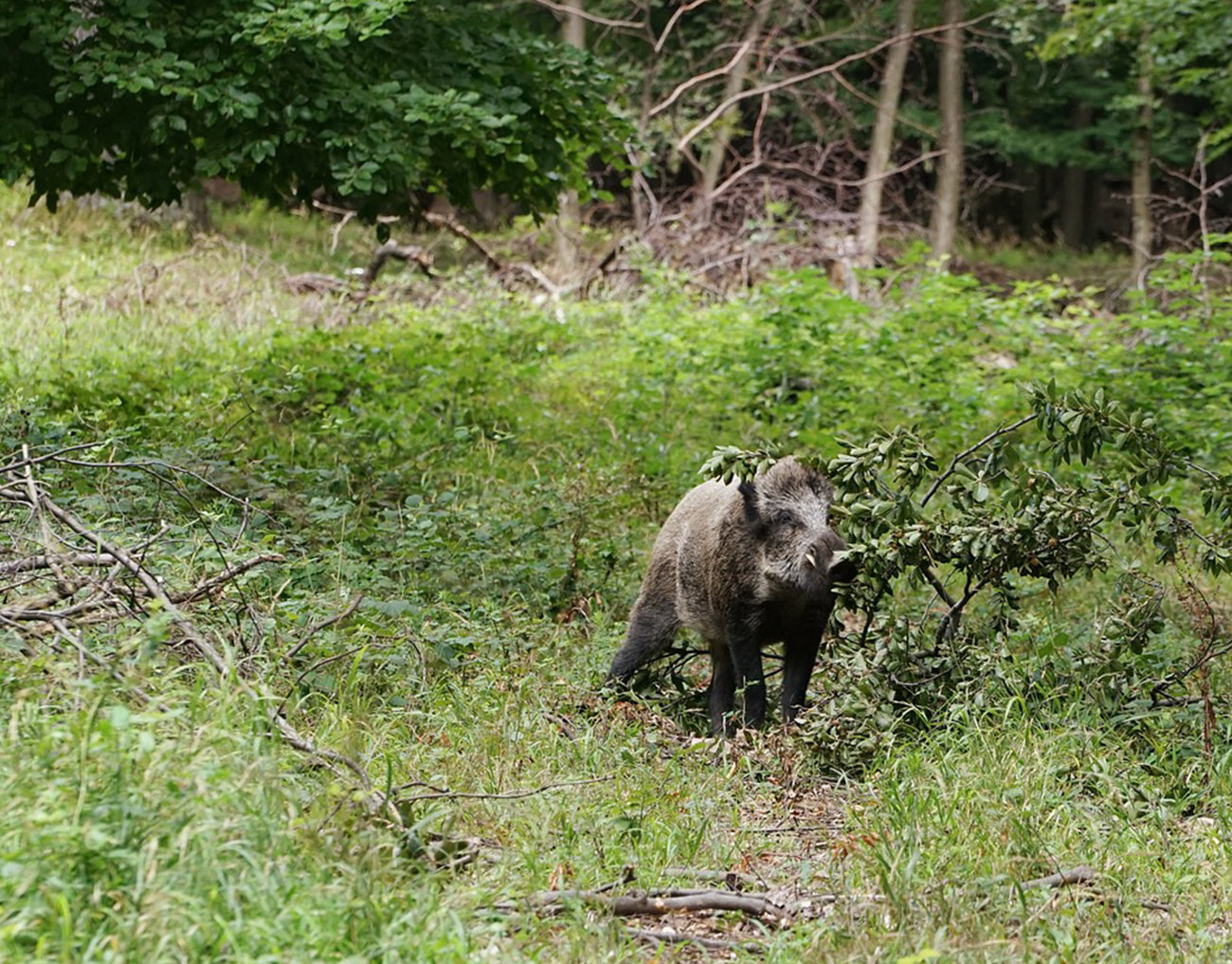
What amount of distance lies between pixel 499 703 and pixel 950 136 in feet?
60.1

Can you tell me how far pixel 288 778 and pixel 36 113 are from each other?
5.59m

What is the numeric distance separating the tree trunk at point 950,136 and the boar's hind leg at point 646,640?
16.4 metres

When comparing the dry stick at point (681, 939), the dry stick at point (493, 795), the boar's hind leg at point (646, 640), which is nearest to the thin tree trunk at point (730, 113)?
the boar's hind leg at point (646, 640)

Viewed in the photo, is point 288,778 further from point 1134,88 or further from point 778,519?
point 1134,88

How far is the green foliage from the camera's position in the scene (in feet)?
26.5

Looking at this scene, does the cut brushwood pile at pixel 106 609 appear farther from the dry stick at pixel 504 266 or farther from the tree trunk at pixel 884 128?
the tree trunk at pixel 884 128

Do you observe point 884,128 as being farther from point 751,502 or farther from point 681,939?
point 681,939

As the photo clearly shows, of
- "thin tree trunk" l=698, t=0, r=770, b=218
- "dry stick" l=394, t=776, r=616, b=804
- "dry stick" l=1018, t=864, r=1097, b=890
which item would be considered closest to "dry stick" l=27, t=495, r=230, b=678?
"dry stick" l=394, t=776, r=616, b=804

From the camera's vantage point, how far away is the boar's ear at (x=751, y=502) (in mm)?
6495

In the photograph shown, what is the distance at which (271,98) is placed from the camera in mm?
8398

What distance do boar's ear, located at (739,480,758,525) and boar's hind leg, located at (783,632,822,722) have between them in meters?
0.56

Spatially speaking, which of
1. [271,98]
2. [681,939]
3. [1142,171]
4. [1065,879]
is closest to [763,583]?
[1065,879]

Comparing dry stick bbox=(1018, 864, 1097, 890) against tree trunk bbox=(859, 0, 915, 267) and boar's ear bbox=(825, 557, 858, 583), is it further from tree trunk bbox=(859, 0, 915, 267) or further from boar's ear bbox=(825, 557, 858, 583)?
tree trunk bbox=(859, 0, 915, 267)

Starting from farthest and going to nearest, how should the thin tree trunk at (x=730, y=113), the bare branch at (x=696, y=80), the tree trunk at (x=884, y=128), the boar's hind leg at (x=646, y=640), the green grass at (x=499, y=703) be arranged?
the tree trunk at (x=884, y=128), the thin tree trunk at (x=730, y=113), the bare branch at (x=696, y=80), the boar's hind leg at (x=646, y=640), the green grass at (x=499, y=703)
